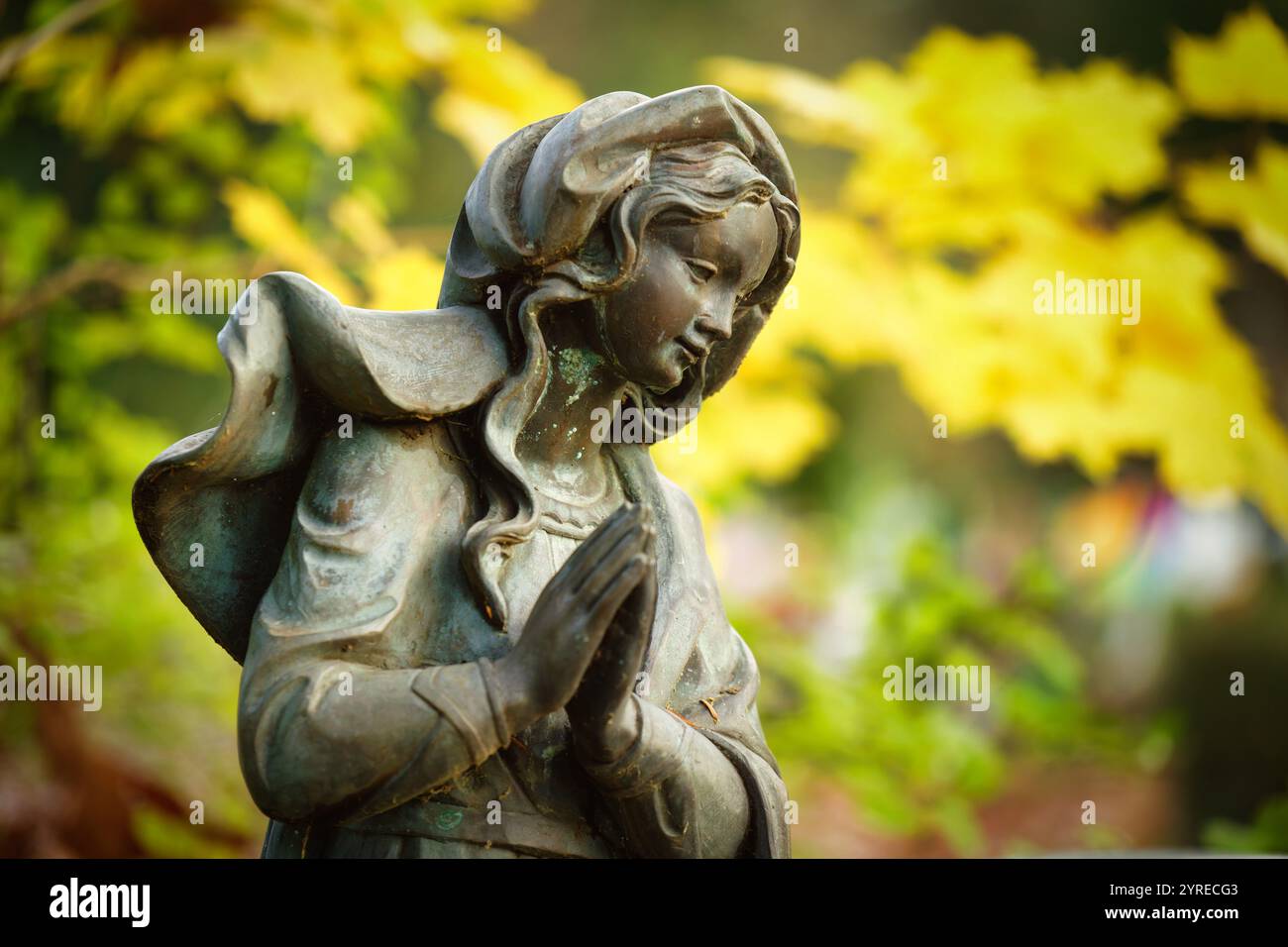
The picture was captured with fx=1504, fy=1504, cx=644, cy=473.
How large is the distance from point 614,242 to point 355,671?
75 centimetres

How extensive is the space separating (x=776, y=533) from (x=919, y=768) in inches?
42.0

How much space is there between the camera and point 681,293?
230 centimetres

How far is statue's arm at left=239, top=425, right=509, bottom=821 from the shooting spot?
2.04 m

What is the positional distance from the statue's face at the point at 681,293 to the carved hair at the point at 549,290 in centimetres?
2

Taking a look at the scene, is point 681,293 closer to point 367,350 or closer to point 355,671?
point 367,350

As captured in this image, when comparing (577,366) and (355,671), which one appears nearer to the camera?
(355,671)

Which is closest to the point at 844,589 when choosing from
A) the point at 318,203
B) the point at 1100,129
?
the point at 1100,129

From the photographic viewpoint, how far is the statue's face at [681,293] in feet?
7.53

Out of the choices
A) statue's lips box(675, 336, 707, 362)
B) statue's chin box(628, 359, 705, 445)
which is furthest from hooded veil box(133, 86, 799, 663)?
statue's chin box(628, 359, 705, 445)

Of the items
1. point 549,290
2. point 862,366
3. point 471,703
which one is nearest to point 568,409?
point 549,290

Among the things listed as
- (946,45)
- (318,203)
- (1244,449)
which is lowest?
(1244,449)

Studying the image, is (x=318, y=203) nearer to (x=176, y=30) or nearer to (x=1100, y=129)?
(x=176, y=30)

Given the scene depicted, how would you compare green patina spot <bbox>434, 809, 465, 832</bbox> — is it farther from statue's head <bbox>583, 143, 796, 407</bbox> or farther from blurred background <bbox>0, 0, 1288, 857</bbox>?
blurred background <bbox>0, 0, 1288, 857</bbox>

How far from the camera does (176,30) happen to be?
17.4 feet
